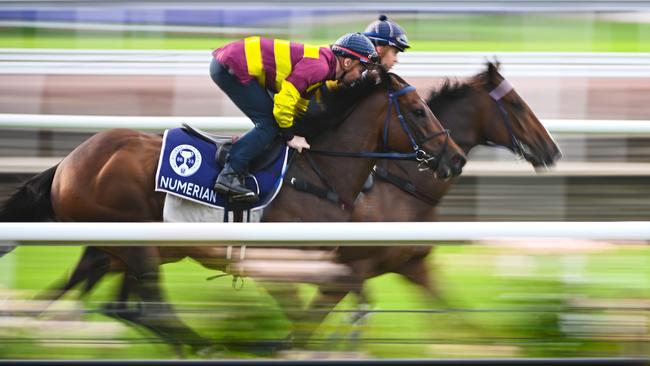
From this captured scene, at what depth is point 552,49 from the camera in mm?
6801

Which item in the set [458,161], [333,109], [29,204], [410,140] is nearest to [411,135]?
[410,140]

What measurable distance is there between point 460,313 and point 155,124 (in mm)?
3313

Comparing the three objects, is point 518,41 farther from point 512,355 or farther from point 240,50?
point 512,355

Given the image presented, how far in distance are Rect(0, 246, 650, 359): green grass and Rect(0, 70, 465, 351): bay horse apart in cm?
180

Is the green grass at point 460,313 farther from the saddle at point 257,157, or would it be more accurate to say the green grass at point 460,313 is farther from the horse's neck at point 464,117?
the horse's neck at point 464,117

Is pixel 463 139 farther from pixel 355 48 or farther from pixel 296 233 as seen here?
pixel 296 233

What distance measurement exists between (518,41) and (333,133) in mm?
3214

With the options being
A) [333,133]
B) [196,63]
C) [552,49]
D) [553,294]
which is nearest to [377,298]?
[553,294]

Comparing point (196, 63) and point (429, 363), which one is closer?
point (429, 363)

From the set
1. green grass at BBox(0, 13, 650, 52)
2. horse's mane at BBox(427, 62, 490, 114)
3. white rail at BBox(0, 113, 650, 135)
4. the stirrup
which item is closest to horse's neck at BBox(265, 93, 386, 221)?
the stirrup

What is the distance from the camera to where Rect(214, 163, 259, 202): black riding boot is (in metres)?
3.70

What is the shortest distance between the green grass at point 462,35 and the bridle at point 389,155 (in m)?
2.67

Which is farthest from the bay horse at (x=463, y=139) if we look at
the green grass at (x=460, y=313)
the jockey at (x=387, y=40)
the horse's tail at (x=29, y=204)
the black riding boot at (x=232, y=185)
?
the green grass at (x=460, y=313)

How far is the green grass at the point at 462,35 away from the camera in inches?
268
